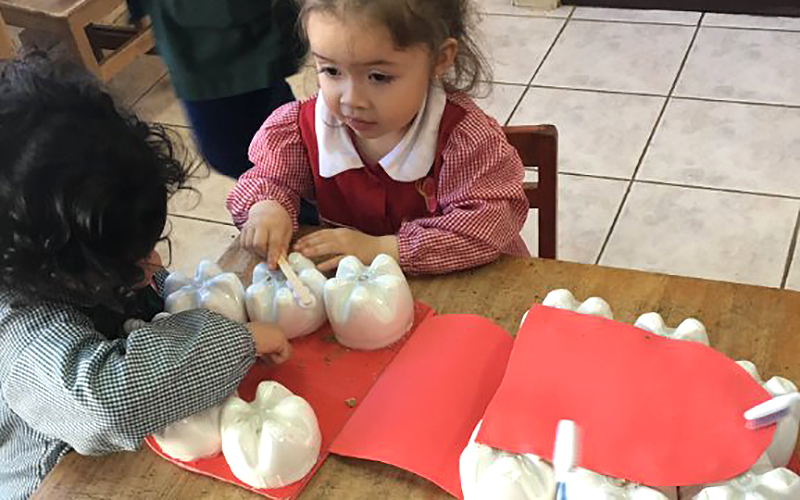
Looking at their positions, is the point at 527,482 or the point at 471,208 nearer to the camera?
the point at 527,482

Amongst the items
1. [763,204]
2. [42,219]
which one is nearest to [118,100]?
[42,219]

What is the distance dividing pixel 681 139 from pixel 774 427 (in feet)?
4.79

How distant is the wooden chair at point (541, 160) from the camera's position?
1.03 m

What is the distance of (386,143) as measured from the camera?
1019mm

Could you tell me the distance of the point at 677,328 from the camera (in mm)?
758

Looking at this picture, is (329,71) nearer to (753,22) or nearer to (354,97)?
(354,97)

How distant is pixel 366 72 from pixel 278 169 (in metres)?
0.19

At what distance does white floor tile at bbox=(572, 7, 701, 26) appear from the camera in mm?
2436

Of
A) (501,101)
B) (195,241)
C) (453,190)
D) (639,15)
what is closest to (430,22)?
(453,190)

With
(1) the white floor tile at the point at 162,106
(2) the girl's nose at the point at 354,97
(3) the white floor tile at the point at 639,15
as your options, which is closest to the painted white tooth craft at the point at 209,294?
(2) the girl's nose at the point at 354,97

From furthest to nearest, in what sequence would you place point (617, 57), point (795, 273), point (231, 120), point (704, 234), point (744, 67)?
1. point (617, 57)
2. point (744, 67)
3. point (704, 234)
4. point (795, 273)
5. point (231, 120)

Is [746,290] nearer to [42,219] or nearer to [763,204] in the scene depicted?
[42,219]

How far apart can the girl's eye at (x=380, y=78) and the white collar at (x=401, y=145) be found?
8 cm

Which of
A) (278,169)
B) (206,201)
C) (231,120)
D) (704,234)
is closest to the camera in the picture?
(278,169)
